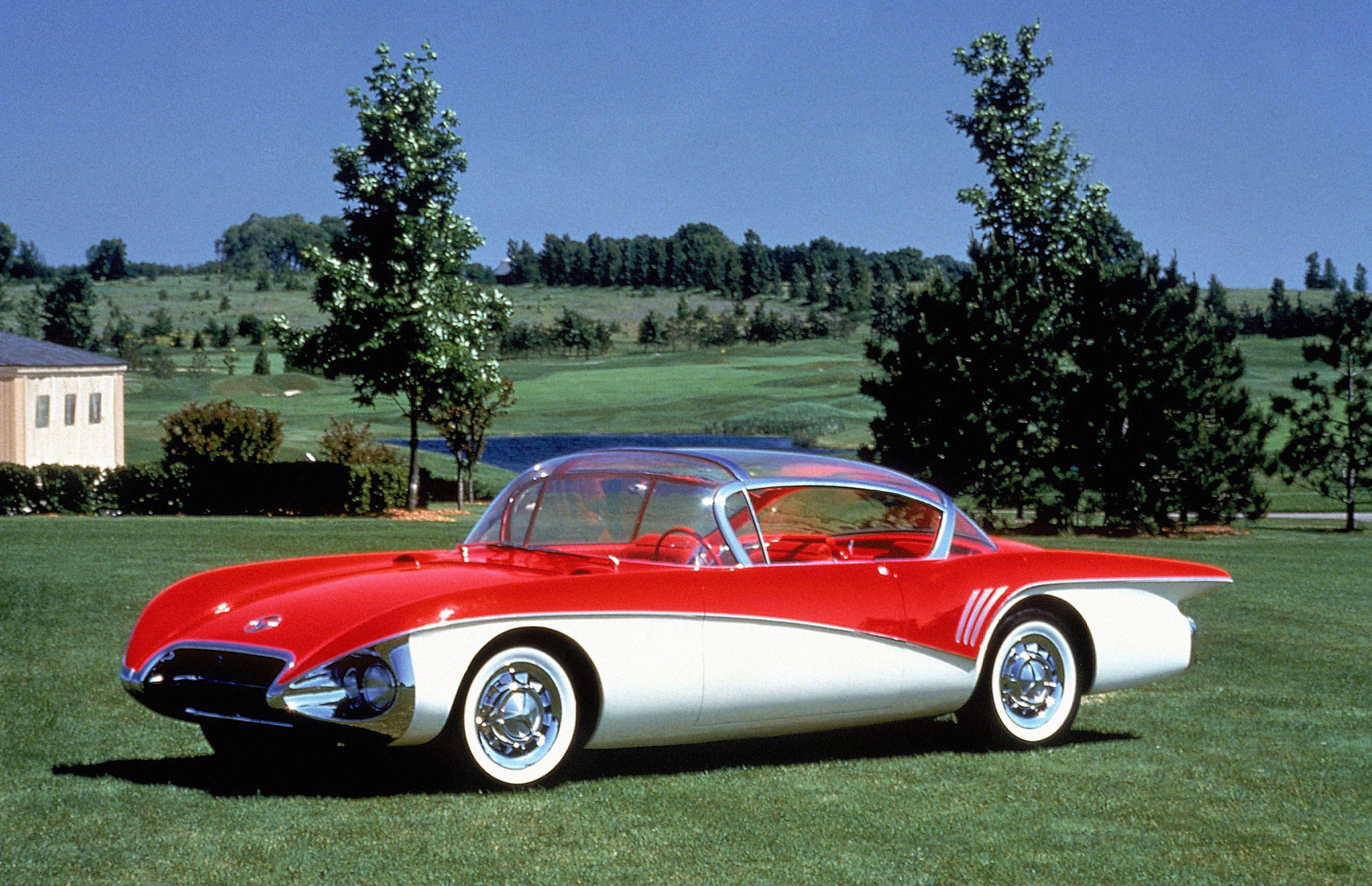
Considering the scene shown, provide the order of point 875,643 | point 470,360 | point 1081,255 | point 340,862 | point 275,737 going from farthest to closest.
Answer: point 1081,255 < point 470,360 < point 875,643 < point 275,737 < point 340,862

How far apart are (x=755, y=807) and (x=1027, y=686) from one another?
2.26 m

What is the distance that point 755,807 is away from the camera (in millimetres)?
6059

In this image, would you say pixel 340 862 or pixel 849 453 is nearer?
pixel 340 862

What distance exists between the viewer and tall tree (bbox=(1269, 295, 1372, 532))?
1697 inches

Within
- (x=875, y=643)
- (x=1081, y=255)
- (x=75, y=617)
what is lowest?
(x=75, y=617)

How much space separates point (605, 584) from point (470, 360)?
30155 mm

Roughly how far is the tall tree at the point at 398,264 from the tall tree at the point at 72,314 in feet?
193

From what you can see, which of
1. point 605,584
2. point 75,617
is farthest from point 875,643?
point 75,617

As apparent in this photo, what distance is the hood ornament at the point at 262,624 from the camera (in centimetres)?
622

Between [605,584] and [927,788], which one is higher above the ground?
[605,584]

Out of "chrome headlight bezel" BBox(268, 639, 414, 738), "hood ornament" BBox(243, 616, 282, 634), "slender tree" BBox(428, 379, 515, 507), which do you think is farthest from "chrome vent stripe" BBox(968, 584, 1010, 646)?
"slender tree" BBox(428, 379, 515, 507)

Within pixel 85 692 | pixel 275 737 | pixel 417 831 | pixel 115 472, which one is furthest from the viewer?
pixel 115 472

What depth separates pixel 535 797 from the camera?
20.0 ft

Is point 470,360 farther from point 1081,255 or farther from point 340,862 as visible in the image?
point 340,862
